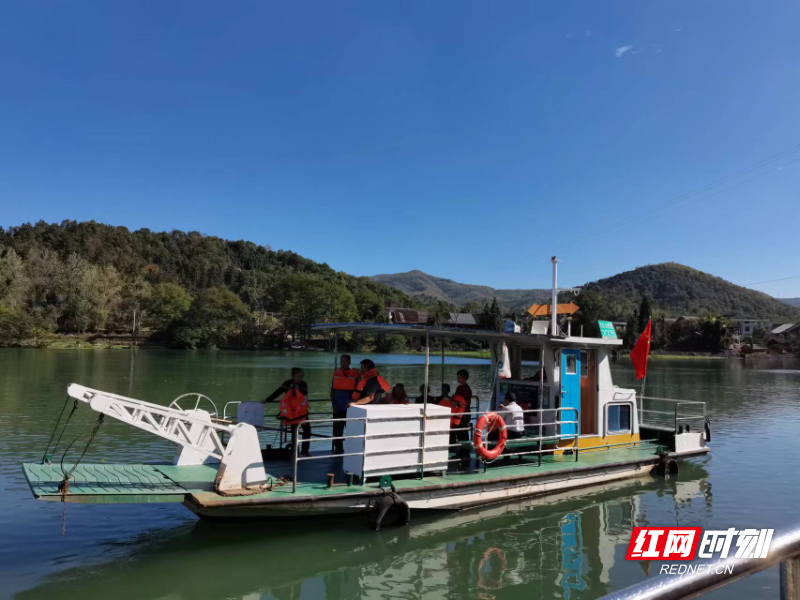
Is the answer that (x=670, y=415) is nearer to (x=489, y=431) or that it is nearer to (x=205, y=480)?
(x=489, y=431)

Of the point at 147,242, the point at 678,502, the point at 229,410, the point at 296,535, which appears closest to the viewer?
the point at 296,535

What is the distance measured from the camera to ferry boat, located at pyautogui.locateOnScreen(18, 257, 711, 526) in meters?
7.91

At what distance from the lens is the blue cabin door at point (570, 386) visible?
39.6 feet

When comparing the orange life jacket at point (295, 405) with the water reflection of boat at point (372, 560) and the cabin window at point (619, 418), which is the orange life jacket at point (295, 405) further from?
the cabin window at point (619, 418)

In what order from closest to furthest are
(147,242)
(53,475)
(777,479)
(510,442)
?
(53,475) < (510,442) < (777,479) < (147,242)

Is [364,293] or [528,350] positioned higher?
[364,293]

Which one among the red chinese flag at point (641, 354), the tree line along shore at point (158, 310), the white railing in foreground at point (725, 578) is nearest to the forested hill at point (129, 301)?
the tree line along shore at point (158, 310)

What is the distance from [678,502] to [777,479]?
4.02 meters

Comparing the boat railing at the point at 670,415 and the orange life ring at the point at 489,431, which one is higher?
the orange life ring at the point at 489,431

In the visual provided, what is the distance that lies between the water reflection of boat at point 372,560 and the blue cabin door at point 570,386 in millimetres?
2261

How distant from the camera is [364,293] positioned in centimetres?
11762

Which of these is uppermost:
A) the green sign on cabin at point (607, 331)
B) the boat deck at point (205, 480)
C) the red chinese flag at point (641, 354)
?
the green sign on cabin at point (607, 331)

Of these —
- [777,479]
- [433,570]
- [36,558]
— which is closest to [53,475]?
[36,558]

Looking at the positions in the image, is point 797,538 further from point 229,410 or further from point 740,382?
point 740,382
